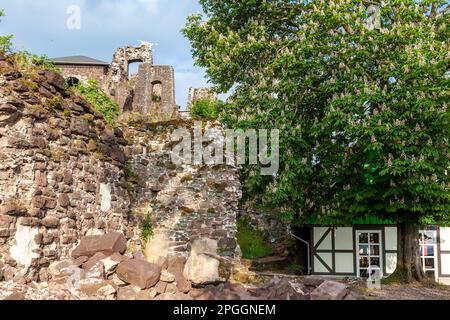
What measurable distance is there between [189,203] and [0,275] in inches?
192

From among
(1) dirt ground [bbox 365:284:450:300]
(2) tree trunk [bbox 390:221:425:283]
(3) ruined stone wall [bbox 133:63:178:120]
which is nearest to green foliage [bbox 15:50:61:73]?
(1) dirt ground [bbox 365:284:450:300]

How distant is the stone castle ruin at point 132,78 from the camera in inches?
1192

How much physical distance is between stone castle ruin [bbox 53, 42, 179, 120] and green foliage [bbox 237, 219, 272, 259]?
10657mm

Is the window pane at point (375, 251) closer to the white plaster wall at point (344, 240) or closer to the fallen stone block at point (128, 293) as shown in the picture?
the white plaster wall at point (344, 240)

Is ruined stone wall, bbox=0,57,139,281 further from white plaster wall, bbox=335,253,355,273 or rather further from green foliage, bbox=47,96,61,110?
white plaster wall, bbox=335,253,355,273

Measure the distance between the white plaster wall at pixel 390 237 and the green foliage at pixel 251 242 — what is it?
4.69 m

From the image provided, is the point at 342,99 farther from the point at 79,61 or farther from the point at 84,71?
the point at 79,61

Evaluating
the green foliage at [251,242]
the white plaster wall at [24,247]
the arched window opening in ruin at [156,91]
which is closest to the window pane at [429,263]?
the green foliage at [251,242]

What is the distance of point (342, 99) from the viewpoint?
12852 millimetres

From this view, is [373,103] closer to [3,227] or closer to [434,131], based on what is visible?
[434,131]

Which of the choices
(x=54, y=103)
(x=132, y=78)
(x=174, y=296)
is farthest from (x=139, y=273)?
(x=132, y=78)

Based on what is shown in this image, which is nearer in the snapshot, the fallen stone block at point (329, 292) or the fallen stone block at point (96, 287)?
the fallen stone block at point (96, 287)

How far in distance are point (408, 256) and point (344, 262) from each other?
421 cm
